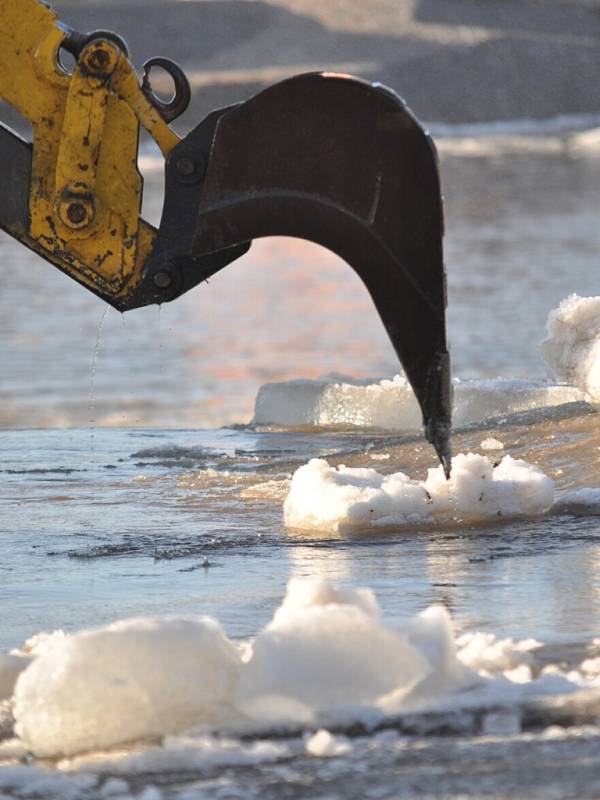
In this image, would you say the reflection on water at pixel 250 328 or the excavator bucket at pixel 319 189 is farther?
the reflection on water at pixel 250 328

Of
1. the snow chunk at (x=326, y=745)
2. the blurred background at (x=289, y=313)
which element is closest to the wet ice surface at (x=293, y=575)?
the snow chunk at (x=326, y=745)

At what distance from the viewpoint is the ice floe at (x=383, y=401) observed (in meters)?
7.66

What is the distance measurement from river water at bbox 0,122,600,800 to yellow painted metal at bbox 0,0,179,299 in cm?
79

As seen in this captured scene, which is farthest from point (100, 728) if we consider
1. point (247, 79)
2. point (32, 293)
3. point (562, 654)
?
point (247, 79)

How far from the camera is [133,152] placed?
439 cm

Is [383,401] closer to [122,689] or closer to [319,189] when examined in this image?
[319,189]

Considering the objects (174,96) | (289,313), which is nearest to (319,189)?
(174,96)

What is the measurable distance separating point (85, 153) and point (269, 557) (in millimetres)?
1169

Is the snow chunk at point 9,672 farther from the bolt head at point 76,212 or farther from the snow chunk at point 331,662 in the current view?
the bolt head at point 76,212

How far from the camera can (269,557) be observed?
4891mm

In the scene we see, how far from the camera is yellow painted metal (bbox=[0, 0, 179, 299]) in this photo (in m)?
4.34

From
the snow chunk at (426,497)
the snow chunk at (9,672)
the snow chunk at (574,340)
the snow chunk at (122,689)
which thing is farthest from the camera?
the snow chunk at (574,340)

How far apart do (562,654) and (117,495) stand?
107 inches

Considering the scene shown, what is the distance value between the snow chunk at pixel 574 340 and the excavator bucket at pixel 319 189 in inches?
76.6
